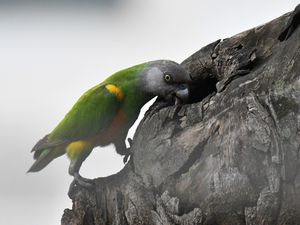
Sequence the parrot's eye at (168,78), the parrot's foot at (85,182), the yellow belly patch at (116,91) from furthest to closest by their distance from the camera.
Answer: the yellow belly patch at (116,91) → the parrot's eye at (168,78) → the parrot's foot at (85,182)

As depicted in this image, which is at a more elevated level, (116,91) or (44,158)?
(116,91)

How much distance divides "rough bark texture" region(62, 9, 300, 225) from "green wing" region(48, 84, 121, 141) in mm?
377

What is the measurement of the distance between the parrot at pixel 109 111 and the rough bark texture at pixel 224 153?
31cm

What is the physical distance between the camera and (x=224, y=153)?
1.38 m


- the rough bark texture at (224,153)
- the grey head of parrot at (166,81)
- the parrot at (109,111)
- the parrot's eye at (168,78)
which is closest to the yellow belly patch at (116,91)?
the parrot at (109,111)

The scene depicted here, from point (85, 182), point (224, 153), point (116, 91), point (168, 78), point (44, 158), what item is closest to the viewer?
point (224, 153)

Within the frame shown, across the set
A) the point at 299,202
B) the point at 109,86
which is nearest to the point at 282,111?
the point at 299,202

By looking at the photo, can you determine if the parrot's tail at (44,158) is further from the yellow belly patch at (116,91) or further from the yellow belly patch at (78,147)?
the yellow belly patch at (116,91)

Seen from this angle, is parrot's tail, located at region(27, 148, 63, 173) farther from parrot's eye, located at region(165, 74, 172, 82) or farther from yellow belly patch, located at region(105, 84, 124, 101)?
parrot's eye, located at region(165, 74, 172, 82)

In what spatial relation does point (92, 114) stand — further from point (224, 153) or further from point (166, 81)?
point (224, 153)

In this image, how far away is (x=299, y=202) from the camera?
1.22 metres

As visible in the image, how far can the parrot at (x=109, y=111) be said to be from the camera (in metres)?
2.11

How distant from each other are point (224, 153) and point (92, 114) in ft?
2.96

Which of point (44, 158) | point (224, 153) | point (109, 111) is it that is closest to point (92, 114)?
point (109, 111)
